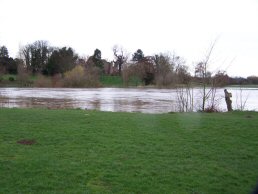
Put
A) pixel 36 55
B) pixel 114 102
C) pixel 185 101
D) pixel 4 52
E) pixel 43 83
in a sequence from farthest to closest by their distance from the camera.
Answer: pixel 4 52 < pixel 36 55 < pixel 43 83 < pixel 114 102 < pixel 185 101

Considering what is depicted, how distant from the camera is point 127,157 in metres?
7.64

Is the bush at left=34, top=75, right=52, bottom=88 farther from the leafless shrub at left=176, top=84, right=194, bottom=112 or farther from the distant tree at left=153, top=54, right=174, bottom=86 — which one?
the leafless shrub at left=176, top=84, right=194, bottom=112

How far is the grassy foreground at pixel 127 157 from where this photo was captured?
19.7 feet

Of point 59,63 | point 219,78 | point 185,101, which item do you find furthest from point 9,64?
point 219,78

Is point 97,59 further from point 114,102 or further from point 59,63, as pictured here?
point 114,102

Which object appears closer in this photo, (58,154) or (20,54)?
(58,154)

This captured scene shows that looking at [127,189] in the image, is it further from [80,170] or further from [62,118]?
[62,118]

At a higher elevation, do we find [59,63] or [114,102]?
[59,63]

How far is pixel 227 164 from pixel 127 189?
8.65 ft

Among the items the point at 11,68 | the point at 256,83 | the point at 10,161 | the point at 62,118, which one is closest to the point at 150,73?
the point at 256,83

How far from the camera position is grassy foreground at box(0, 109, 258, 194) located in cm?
602

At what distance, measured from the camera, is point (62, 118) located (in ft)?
42.9

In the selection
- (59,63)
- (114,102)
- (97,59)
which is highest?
(97,59)

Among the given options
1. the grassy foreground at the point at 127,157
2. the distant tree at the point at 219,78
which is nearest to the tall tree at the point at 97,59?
the distant tree at the point at 219,78
